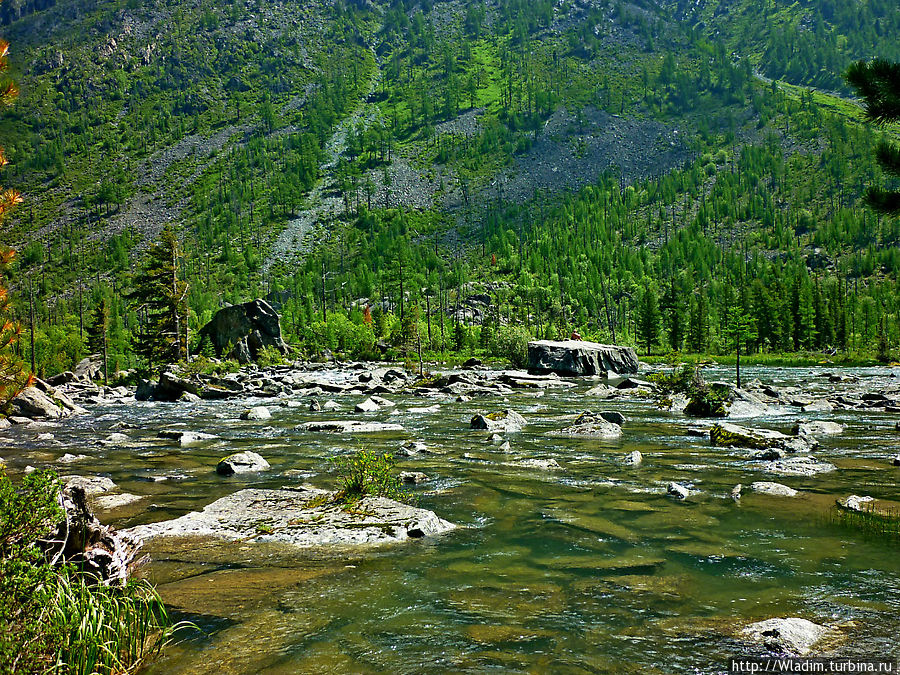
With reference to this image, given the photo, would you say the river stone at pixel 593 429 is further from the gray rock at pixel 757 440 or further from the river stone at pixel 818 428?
the river stone at pixel 818 428

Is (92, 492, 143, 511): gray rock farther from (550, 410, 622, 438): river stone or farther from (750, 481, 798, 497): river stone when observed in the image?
(550, 410, 622, 438): river stone

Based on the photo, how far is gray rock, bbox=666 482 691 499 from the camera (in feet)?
40.1

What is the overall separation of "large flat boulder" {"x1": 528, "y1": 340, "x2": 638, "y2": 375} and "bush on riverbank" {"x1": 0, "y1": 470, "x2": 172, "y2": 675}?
5766 centimetres

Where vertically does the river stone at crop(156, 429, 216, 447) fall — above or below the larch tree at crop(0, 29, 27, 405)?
below

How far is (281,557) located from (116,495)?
256 inches

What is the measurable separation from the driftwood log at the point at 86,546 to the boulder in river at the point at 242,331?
6832 cm

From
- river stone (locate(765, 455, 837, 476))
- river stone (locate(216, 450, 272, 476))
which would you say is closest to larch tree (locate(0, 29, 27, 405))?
river stone (locate(216, 450, 272, 476))

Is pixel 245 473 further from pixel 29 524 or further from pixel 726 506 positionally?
pixel 726 506

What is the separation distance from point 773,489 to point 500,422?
1237 centimetres

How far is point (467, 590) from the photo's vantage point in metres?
7.55

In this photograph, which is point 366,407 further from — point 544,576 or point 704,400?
point 544,576

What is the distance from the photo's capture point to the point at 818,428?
70.1 feet

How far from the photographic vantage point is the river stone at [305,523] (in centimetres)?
970

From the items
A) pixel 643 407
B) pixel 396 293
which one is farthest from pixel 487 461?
pixel 396 293
